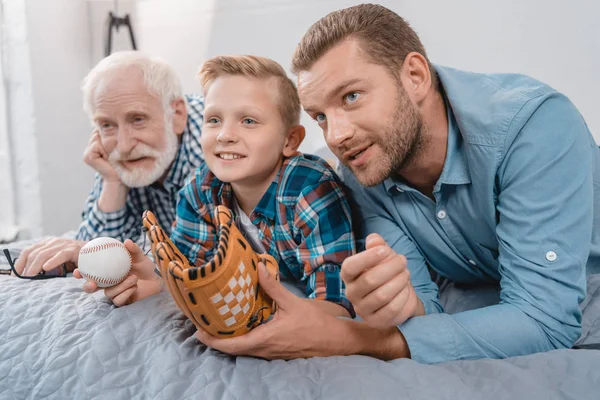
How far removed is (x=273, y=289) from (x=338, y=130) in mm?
367

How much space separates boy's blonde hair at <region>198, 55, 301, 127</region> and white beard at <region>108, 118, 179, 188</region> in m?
0.40

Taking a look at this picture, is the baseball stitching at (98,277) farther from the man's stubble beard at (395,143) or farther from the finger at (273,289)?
the man's stubble beard at (395,143)

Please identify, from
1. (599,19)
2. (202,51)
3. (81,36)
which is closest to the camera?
(599,19)

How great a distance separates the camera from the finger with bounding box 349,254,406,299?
86 cm

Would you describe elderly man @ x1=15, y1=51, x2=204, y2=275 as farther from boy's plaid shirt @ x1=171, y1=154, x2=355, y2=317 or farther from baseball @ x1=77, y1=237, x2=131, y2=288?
baseball @ x1=77, y1=237, x2=131, y2=288

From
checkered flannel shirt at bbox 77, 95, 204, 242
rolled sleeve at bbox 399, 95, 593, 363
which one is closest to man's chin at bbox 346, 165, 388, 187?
rolled sleeve at bbox 399, 95, 593, 363

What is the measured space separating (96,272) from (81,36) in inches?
95.3

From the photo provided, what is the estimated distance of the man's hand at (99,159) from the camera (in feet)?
5.79

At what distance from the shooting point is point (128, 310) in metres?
1.11

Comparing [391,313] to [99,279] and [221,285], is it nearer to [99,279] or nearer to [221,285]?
[221,285]

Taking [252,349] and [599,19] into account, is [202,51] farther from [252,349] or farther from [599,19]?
[252,349]

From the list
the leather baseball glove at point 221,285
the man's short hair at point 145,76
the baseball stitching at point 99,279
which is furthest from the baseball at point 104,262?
the man's short hair at point 145,76

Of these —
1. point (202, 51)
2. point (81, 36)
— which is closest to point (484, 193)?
point (202, 51)

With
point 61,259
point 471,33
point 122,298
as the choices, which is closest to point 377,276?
point 122,298
